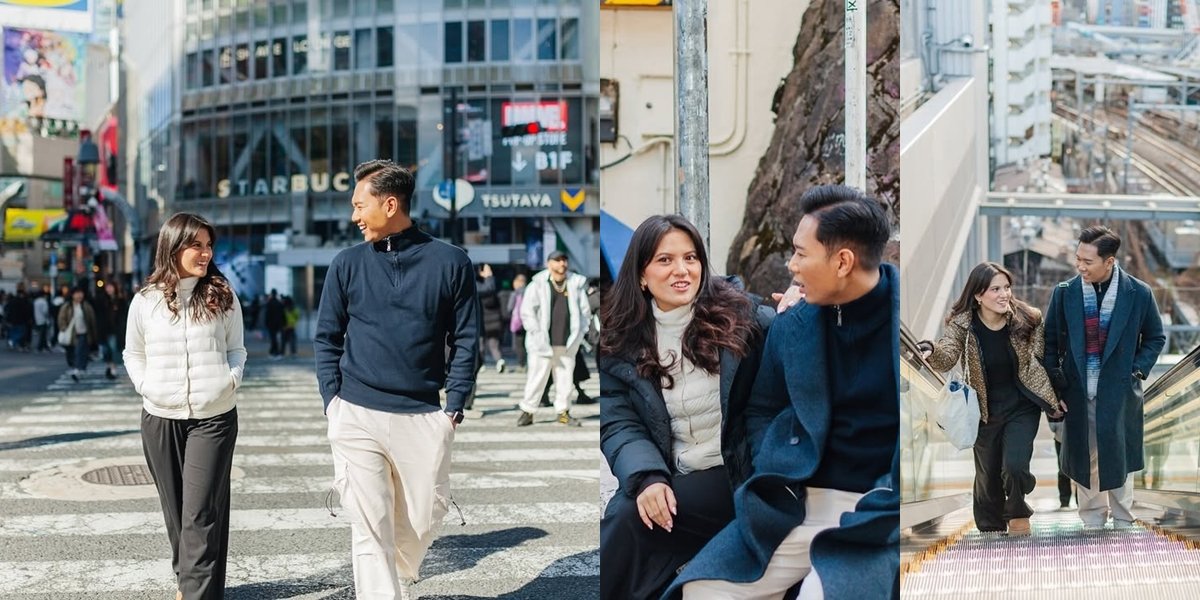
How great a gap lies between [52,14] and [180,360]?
14.7 meters

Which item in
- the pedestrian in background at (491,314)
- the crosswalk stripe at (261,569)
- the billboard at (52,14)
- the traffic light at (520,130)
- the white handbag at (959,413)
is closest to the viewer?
the white handbag at (959,413)

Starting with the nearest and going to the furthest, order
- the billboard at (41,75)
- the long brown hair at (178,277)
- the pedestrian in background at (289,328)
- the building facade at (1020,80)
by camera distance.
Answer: the building facade at (1020,80) → the long brown hair at (178,277) → the pedestrian in background at (289,328) → the billboard at (41,75)

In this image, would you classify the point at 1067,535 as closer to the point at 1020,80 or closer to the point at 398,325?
the point at 1020,80

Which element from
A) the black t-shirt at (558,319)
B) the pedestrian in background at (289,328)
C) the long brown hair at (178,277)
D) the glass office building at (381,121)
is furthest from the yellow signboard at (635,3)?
the glass office building at (381,121)

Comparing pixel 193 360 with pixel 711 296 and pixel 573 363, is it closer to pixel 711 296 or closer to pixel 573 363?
pixel 711 296

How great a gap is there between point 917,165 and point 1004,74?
1.71 meters

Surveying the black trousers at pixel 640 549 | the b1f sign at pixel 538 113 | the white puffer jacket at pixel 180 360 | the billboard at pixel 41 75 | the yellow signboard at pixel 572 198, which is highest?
the billboard at pixel 41 75

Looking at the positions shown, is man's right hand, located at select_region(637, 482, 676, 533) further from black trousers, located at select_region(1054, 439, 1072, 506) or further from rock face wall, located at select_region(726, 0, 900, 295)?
black trousers, located at select_region(1054, 439, 1072, 506)

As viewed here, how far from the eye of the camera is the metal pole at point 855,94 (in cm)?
299

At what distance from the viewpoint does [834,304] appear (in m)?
2.95

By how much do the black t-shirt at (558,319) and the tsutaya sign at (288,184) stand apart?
27.7 m

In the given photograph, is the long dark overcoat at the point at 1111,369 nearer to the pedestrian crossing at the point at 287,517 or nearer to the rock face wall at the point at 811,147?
the rock face wall at the point at 811,147

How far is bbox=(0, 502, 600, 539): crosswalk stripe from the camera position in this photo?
7117mm

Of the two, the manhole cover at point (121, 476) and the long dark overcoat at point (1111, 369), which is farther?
the manhole cover at point (121, 476)
